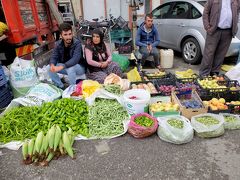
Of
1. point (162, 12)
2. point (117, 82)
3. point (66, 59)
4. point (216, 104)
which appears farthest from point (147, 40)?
point (216, 104)

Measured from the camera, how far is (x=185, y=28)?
6.38 meters

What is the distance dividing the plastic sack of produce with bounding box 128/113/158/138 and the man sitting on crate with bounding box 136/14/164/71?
8.97ft

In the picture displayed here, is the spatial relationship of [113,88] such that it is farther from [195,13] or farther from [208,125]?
[195,13]

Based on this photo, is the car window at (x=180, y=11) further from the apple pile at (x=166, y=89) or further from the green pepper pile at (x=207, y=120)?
the green pepper pile at (x=207, y=120)

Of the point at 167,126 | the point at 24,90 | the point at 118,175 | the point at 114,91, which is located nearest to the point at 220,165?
the point at 167,126

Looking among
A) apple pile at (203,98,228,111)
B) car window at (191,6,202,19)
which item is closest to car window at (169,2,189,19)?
car window at (191,6,202,19)

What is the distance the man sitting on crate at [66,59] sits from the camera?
4.48 m

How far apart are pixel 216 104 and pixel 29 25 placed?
4.10 metres

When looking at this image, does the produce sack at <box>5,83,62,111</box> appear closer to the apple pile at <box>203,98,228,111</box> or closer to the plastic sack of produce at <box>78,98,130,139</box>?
the plastic sack of produce at <box>78,98,130,139</box>

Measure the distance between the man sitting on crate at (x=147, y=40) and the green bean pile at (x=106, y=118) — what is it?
102 inches

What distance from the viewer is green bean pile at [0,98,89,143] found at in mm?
3271

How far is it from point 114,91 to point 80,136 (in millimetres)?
1101

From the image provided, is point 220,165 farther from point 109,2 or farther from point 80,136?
point 109,2

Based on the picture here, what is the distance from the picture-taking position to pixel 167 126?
3.15 m
